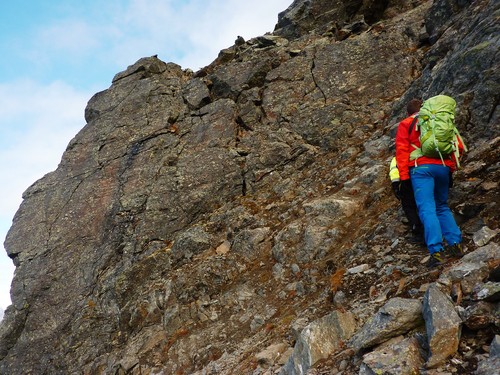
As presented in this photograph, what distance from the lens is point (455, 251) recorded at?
6422 millimetres

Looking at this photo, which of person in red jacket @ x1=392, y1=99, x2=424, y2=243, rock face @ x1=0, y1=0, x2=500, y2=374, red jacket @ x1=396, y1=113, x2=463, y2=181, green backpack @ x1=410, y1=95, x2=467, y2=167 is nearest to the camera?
green backpack @ x1=410, y1=95, x2=467, y2=167

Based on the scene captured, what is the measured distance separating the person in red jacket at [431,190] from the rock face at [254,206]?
391mm

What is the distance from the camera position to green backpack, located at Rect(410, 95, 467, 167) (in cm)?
684

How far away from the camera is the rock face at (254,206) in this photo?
785cm

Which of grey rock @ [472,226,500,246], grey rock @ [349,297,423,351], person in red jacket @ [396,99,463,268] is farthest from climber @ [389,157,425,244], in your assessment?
grey rock @ [349,297,423,351]

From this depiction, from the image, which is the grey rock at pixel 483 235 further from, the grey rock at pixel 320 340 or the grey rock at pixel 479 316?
the grey rock at pixel 320 340

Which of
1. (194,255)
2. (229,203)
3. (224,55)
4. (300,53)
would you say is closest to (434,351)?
(194,255)

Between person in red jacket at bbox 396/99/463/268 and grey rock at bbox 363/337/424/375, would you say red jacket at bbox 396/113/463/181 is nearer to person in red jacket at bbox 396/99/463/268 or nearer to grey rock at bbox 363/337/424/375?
person in red jacket at bbox 396/99/463/268

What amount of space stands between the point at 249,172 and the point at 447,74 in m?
6.80

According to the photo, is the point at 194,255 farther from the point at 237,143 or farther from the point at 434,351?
the point at 434,351

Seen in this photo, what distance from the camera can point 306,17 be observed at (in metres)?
21.6

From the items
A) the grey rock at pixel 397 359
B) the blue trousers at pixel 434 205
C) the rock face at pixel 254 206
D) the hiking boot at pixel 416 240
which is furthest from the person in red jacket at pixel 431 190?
the grey rock at pixel 397 359

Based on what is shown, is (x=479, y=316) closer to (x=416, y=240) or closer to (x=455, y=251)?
(x=455, y=251)

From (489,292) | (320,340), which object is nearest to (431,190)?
(489,292)
